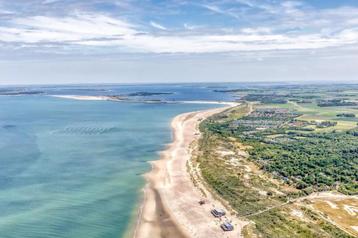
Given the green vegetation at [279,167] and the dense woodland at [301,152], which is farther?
the dense woodland at [301,152]

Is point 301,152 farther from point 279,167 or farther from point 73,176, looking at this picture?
point 73,176

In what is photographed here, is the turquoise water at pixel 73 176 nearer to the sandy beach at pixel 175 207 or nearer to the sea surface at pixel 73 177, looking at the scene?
the sea surface at pixel 73 177

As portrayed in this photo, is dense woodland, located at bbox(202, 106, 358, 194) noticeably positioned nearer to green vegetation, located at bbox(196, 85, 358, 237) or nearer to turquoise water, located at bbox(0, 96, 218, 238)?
green vegetation, located at bbox(196, 85, 358, 237)

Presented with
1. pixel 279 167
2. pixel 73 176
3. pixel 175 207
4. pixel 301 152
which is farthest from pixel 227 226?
pixel 301 152

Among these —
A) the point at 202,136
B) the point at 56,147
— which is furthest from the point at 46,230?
the point at 202,136

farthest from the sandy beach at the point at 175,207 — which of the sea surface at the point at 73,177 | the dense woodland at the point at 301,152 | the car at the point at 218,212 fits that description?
the dense woodland at the point at 301,152

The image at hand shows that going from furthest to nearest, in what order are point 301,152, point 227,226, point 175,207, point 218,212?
point 301,152, point 175,207, point 218,212, point 227,226

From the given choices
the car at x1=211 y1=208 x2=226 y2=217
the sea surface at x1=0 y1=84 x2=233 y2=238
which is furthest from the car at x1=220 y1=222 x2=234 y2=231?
the sea surface at x1=0 y1=84 x2=233 y2=238
